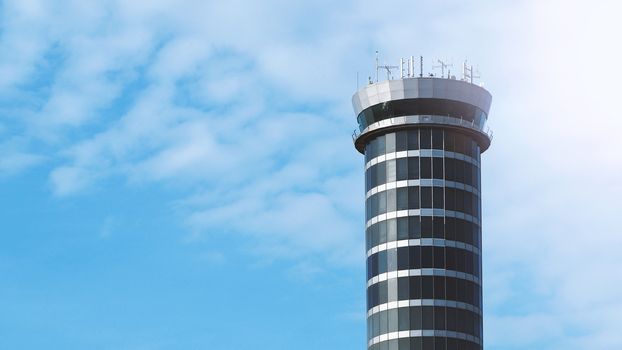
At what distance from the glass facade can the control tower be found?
4.9 inches

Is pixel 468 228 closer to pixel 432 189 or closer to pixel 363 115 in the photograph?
pixel 432 189

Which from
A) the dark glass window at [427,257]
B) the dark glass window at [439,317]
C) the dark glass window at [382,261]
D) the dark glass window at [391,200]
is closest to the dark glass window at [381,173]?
the dark glass window at [391,200]

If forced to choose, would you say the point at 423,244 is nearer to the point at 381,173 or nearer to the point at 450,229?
the point at 450,229

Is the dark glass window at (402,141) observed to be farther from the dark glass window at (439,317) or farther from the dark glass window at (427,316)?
the dark glass window at (439,317)

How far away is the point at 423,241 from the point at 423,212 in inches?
146

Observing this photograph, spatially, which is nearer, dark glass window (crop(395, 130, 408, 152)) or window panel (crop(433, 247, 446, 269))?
window panel (crop(433, 247, 446, 269))

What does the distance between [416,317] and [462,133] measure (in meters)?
24.9

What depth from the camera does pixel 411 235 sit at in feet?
602

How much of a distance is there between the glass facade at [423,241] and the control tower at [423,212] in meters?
0.12

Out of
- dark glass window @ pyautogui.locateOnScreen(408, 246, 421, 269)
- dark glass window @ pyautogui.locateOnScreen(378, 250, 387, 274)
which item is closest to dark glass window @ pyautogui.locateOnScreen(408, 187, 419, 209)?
dark glass window @ pyautogui.locateOnScreen(408, 246, 421, 269)

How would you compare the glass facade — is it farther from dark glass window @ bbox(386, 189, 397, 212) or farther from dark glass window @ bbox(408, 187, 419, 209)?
dark glass window @ bbox(408, 187, 419, 209)

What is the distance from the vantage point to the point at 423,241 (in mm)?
183000

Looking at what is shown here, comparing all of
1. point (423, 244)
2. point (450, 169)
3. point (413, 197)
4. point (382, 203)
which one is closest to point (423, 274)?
point (423, 244)

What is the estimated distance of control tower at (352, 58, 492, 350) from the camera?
7136 inches
